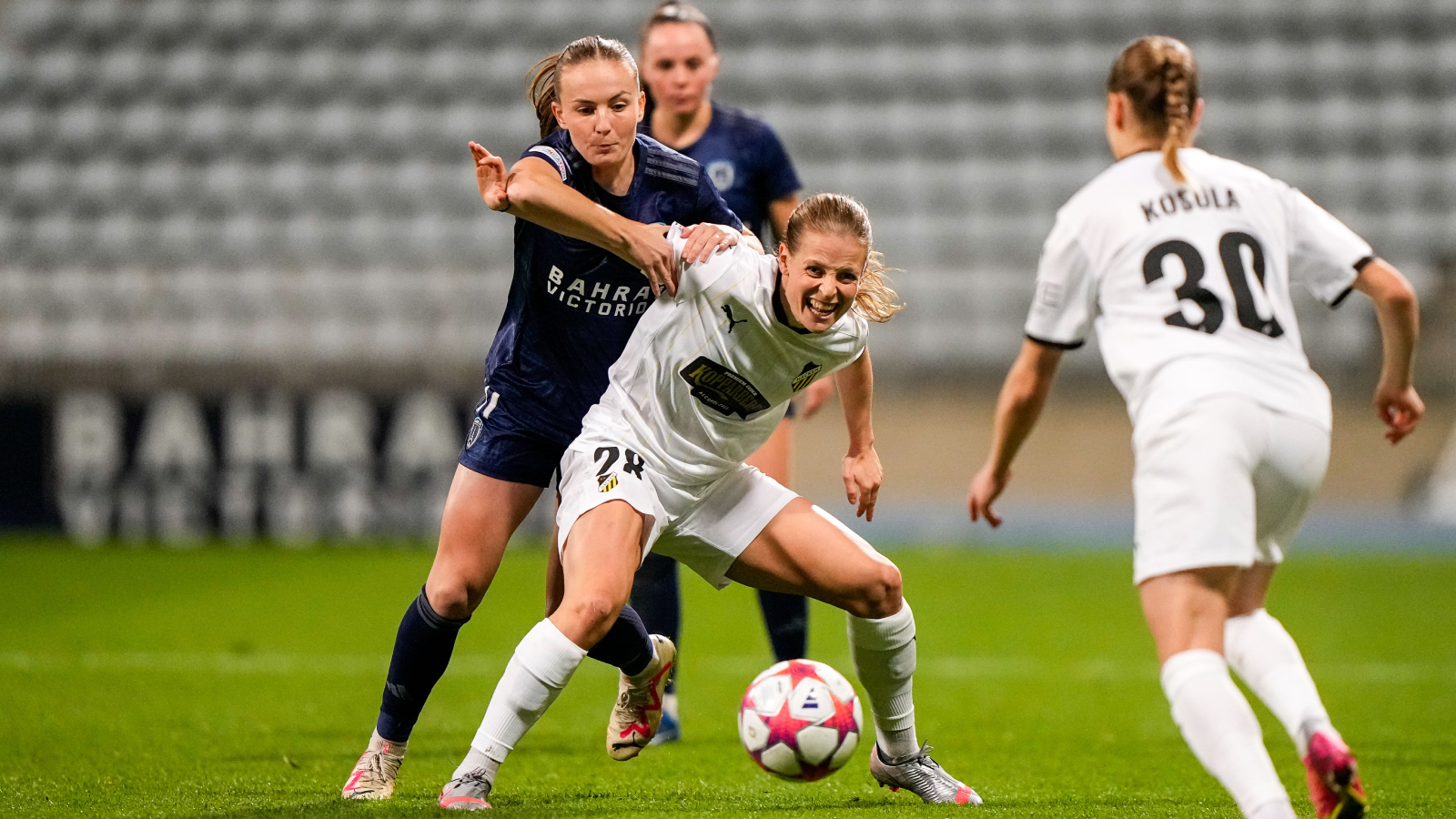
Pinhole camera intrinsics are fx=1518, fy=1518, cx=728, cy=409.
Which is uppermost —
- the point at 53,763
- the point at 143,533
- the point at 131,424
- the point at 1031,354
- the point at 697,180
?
the point at 697,180

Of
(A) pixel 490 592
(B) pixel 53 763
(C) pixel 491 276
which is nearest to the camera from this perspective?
(B) pixel 53 763

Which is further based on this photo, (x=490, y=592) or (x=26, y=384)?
(x=26, y=384)

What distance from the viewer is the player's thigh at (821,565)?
3617mm

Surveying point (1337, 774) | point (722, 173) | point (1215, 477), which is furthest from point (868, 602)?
point (722, 173)

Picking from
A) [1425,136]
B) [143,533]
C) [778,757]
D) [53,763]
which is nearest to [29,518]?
[143,533]

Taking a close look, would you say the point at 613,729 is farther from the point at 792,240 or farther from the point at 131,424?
the point at 131,424

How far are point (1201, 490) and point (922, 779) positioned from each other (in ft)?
4.31

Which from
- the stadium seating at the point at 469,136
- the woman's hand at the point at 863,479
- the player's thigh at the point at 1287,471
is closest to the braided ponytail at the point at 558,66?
the woman's hand at the point at 863,479

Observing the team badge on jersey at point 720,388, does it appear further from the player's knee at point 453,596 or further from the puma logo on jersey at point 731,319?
the player's knee at point 453,596

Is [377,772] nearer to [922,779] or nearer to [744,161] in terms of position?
[922,779]

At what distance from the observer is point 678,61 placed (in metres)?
4.93

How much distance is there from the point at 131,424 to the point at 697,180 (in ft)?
29.2

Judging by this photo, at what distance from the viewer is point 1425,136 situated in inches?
595

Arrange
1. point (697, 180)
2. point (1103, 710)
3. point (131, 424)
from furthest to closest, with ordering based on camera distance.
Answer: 1. point (131, 424)
2. point (1103, 710)
3. point (697, 180)
